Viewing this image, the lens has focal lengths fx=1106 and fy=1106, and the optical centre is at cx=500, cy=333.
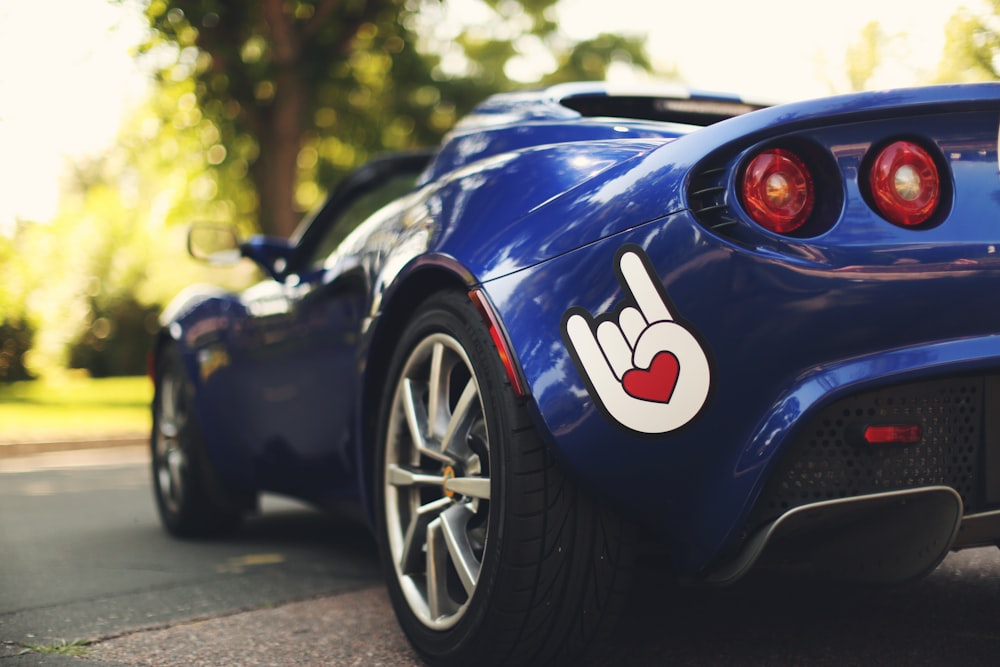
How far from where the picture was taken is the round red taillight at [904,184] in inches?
78.7

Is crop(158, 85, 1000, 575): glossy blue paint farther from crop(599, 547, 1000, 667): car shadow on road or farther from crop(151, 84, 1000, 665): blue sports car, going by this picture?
crop(599, 547, 1000, 667): car shadow on road

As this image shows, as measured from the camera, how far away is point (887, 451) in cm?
201

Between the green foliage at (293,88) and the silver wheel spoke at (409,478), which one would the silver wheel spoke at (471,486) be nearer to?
the silver wheel spoke at (409,478)

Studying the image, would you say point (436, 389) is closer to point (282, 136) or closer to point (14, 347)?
point (14, 347)

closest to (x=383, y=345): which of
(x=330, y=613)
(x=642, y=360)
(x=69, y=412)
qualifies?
(x=330, y=613)

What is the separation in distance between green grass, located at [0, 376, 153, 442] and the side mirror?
180 centimetres

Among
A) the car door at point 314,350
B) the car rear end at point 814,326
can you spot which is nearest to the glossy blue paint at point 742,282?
the car rear end at point 814,326

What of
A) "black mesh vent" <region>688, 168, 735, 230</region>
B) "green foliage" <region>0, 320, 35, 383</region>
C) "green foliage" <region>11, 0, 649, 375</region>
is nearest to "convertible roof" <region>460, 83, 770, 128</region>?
"black mesh vent" <region>688, 168, 735, 230</region>

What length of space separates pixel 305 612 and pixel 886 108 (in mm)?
2045

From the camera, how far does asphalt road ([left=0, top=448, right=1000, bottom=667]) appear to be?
8.30ft

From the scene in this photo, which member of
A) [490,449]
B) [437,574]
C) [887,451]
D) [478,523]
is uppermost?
[887,451]

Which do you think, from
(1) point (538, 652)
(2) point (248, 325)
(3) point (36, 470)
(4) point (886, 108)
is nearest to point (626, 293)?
(4) point (886, 108)

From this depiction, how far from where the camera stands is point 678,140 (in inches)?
82.1

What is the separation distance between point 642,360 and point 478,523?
2.17 ft
